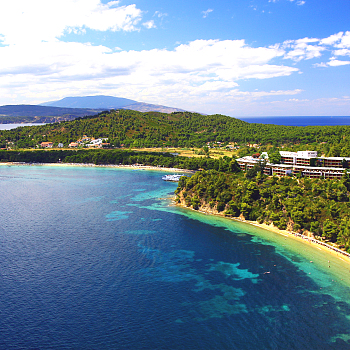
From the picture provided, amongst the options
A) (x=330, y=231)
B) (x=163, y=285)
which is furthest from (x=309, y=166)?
(x=163, y=285)

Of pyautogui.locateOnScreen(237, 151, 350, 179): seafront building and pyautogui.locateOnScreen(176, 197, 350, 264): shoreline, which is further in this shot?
pyautogui.locateOnScreen(237, 151, 350, 179): seafront building

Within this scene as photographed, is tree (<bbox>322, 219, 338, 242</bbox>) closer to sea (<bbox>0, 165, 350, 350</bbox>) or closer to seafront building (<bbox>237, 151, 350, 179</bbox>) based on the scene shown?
sea (<bbox>0, 165, 350, 350</bbox>)

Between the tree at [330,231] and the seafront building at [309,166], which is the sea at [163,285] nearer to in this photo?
the tree at [330,231]

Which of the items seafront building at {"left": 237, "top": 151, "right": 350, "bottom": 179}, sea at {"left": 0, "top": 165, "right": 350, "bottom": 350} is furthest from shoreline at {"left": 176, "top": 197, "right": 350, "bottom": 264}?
Result: seafront building at {"left": 237, "top": 151, "right": 350, "bottom": 179}

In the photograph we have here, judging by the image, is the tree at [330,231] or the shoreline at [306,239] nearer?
the shoreline at [306,239]

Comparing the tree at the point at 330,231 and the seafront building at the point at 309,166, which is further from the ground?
the seafront building at the point at 309,166

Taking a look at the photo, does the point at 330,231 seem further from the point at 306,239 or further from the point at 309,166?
the point at 309,166

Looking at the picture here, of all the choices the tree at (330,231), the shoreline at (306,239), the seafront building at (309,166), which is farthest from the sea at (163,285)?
the seafront building at (309,166)
